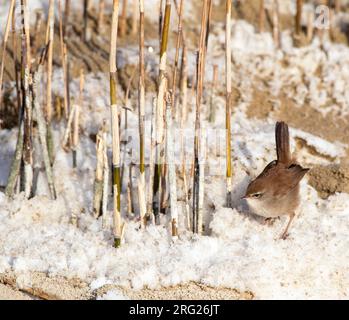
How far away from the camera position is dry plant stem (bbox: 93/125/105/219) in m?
3.60

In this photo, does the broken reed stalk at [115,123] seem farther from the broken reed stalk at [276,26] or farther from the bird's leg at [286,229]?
the broken reed stalk at [276,26]

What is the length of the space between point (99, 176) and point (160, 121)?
444mm

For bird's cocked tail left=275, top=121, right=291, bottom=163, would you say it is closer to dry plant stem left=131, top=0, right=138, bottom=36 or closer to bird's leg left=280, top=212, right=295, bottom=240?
bird's leg left=280, top=212, right=295, bottom=240

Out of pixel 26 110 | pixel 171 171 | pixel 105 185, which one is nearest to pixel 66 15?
pixel 26 110

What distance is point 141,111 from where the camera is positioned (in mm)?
3473

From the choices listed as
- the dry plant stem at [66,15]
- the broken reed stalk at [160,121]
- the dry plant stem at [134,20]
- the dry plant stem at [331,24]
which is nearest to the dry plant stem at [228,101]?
the broken reed stalk at [160,121]

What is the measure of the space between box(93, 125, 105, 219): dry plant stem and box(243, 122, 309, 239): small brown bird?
70 centimetres

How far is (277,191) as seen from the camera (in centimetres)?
363

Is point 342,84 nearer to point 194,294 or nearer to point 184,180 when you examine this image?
point 184,180

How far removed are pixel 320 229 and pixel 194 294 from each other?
30.8 inches

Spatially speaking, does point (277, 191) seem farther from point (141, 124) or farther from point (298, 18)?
point (298, 18)

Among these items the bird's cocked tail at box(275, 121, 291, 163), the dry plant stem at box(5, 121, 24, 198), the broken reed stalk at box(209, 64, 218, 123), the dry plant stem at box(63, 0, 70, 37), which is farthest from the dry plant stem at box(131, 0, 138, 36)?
the bird's cocked tail at box(275, 121, 291, 163)

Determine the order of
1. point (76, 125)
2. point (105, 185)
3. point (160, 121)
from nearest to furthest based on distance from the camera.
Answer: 1. point (160, 121)
2. point (105, 185)
3. point (76, 125)

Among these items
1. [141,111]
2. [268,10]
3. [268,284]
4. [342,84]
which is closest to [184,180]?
Result: [141,111]
